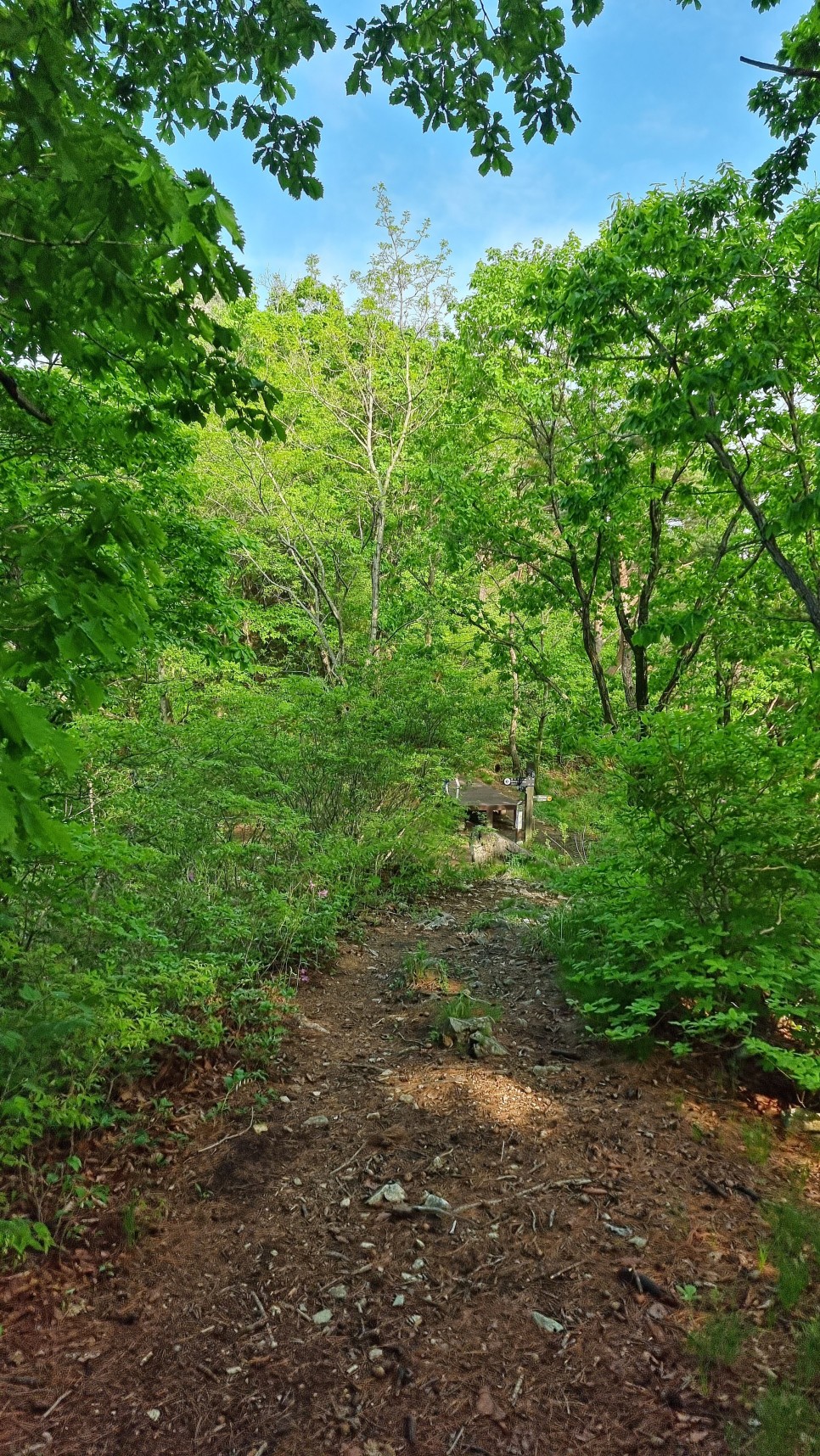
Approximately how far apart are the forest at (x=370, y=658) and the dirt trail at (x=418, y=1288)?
0.26 metres

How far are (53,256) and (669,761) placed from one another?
3.31 meters

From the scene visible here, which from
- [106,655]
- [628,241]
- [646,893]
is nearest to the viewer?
[106,655]

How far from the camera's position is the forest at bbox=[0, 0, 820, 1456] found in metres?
1.73

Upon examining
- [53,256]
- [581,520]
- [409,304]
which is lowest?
[53,256]

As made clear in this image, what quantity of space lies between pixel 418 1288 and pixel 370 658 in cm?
840

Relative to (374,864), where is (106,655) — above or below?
above

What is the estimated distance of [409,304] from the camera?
1304 cm

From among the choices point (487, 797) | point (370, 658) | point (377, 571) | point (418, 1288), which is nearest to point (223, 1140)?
point (418, 1288)

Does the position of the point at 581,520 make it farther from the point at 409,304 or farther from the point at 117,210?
the point at 409,304

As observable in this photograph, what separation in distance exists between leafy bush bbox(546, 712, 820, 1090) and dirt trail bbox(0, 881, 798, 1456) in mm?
474

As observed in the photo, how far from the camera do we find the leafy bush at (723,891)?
3238 mm

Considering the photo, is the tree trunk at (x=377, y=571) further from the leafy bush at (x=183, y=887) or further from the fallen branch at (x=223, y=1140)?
the fallen branch at (x=223, y=1140)

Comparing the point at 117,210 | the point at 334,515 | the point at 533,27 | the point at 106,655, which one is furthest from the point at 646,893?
the point at 334,515

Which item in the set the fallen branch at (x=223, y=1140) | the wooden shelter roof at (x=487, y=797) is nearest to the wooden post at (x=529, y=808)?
the wooden shelter roof at (x=487, y=797)
